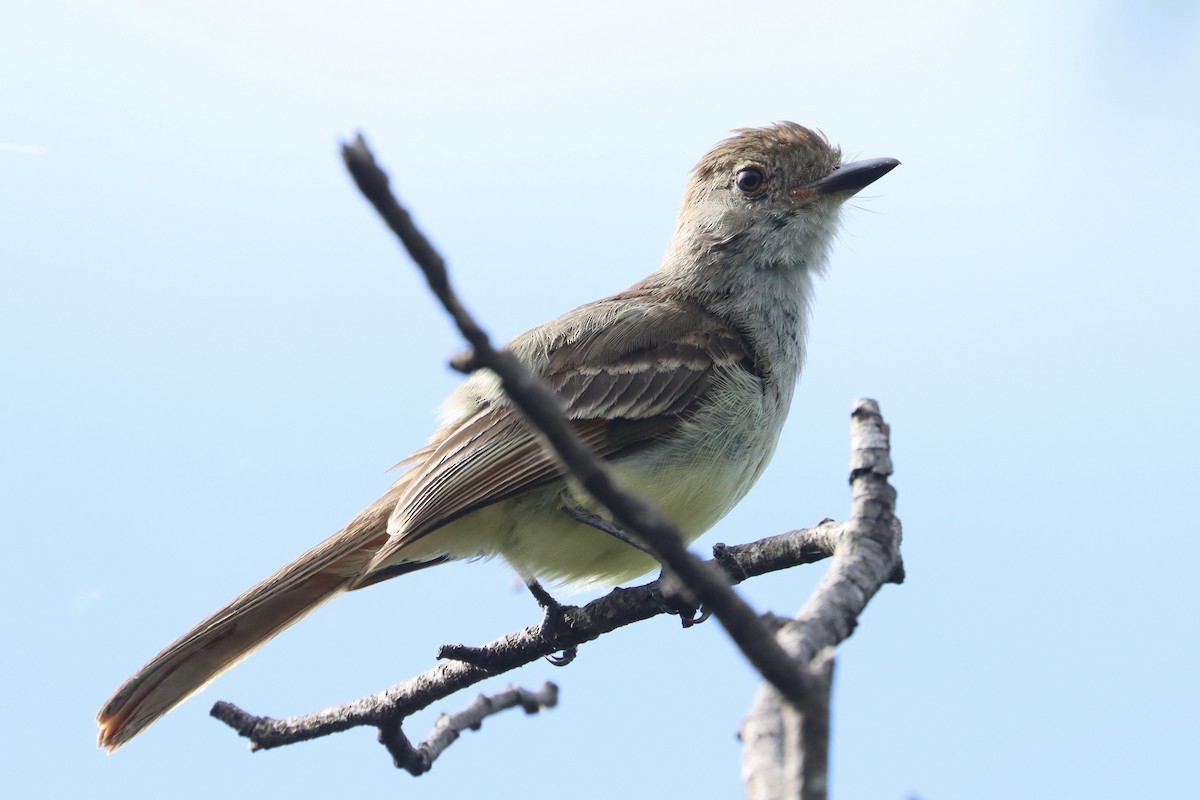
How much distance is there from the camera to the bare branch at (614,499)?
1.98 m

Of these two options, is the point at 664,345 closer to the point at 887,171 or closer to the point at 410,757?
the point at 887,171

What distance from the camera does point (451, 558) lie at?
6.19 meters

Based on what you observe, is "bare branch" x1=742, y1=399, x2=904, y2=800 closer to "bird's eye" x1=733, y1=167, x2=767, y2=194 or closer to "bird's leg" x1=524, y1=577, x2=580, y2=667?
"bird's leg" x1=524, y1=577, x2=580, y2=667

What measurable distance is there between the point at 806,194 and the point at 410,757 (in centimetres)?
423

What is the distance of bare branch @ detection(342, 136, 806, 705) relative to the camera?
1978 millimetres

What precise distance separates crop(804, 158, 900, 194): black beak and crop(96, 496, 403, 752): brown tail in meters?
3.33

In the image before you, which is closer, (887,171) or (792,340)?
(792,340)

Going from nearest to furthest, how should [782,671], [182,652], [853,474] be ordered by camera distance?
[782,671] → [853,474] → [182,652]

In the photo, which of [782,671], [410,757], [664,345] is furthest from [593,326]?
[782,671]

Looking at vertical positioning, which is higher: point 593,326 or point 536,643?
point 593,326

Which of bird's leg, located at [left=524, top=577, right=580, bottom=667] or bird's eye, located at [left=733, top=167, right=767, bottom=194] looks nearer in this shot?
bird's leg, located at [left=524, top=577, right=580, bottom=667]

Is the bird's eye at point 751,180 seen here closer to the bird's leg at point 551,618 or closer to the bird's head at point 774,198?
the bird's head at point 774,198

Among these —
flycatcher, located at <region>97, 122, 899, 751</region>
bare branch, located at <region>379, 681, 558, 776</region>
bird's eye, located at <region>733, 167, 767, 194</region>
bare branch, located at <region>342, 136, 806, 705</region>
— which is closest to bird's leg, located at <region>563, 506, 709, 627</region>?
flycatcher, located at <region>97, 122, 899, 751</region>

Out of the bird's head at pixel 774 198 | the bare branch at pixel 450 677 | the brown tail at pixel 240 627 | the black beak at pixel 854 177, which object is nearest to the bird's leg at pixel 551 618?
the bare branch at pixel 450 677
